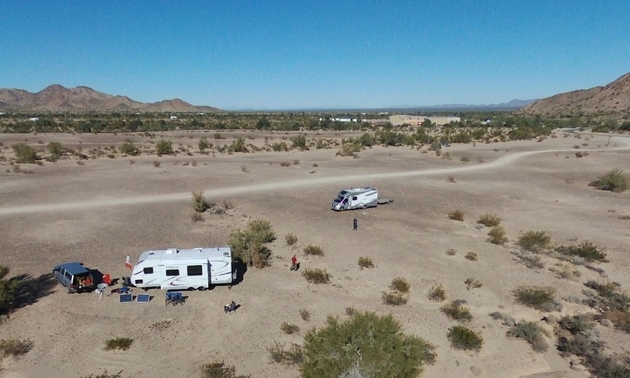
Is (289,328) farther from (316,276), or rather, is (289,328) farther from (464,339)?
(464,339)

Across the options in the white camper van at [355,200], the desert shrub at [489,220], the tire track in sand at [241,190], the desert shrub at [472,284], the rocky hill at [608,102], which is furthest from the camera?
the rocky hill at [608,102]

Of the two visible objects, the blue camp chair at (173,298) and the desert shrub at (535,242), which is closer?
the blue camp chair at (173,298)

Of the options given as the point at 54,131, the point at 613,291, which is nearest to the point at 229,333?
the point at 613,291

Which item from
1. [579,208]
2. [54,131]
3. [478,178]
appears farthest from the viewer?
[54,131]

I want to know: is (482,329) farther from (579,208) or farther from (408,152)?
(408,152)

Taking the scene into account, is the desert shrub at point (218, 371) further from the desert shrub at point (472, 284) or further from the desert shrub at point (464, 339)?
the desert shrub at point (472, 284)

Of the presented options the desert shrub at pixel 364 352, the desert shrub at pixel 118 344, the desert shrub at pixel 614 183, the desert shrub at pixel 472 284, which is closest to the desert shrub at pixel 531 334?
the desert shrub at pixel 472 284

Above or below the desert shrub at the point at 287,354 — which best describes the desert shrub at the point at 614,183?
above
